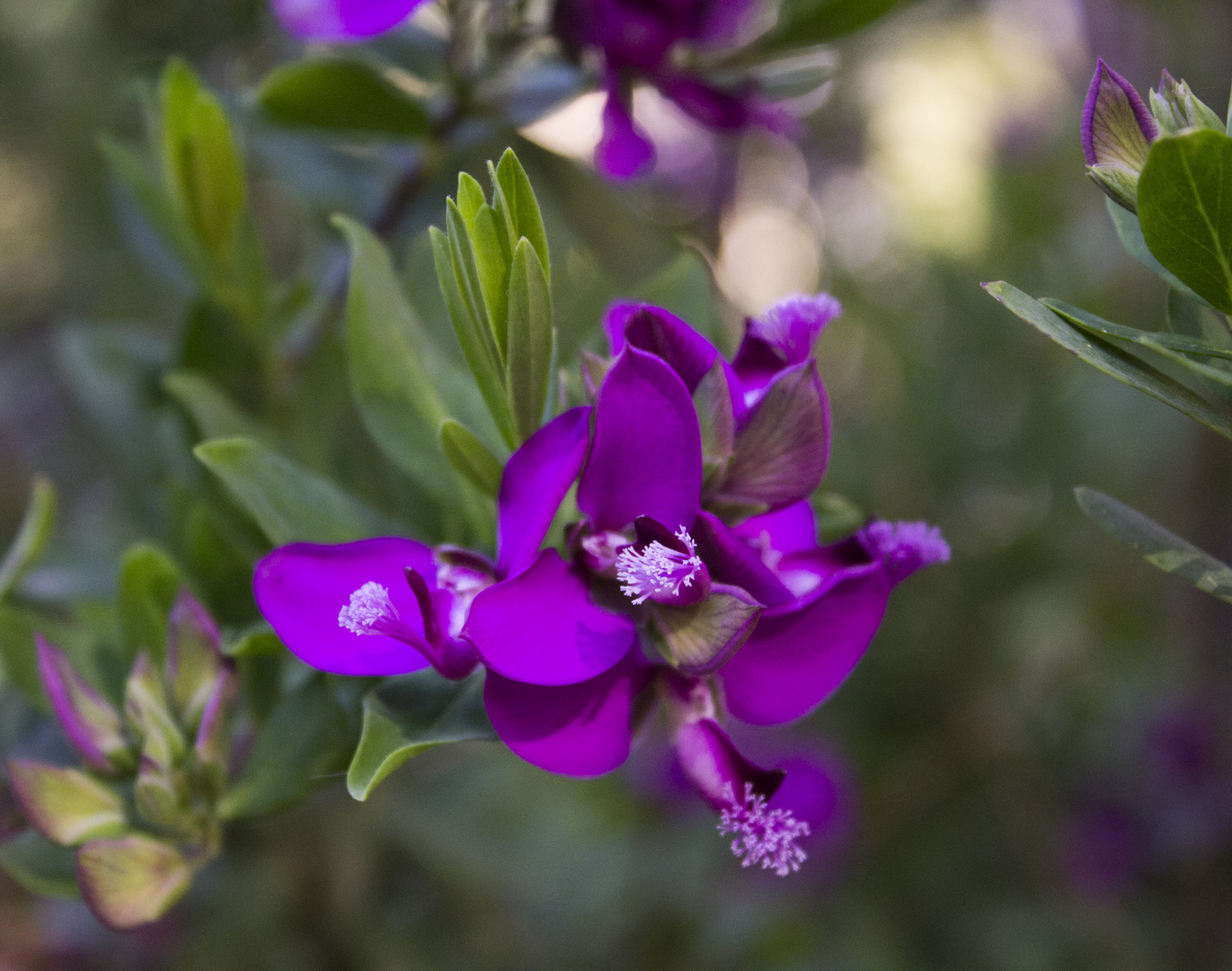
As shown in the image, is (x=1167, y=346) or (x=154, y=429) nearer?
(x=1167, y=346)

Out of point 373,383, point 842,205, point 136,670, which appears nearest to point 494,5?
point 373,383

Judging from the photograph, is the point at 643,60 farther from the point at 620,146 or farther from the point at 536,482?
the point at 536,482

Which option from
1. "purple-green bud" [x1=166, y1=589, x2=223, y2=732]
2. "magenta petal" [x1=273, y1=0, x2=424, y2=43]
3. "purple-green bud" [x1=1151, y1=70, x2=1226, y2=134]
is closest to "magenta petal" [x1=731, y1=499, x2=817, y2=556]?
"purple-green bud" [x1=1151, y1=70, x2=1226, y2=134]

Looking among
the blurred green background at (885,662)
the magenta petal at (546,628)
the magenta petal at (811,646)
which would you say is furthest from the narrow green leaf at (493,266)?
the blurred green background at (885,662)

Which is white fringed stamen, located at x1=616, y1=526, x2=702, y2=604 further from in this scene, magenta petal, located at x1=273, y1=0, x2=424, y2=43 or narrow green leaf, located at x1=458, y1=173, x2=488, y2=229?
magenta petal, located at x1=273, y1=0, x2=424, y2=43

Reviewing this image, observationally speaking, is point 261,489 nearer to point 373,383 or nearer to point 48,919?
point 373,383
